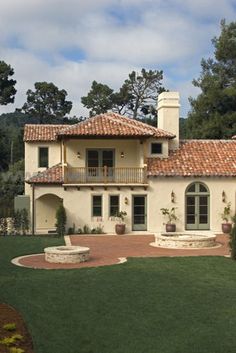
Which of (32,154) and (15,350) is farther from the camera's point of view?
(32,154)

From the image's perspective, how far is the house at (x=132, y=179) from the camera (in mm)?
29000

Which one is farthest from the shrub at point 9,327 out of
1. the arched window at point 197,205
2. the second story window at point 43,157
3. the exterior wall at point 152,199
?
the second story window at point 43,157

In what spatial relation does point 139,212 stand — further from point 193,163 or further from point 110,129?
point 110,129

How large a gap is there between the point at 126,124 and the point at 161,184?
385cm

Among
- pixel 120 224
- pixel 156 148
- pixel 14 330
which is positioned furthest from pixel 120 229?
pixel 14 330

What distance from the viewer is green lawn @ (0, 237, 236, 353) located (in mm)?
9438

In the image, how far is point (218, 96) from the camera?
1778 inches

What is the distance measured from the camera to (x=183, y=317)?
11055 mm

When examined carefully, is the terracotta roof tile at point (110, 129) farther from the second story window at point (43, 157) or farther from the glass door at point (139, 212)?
the second story window at point (43, 157)

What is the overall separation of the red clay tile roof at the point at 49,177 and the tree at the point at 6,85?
96.3 feet

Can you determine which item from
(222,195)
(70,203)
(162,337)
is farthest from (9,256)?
(222,195)

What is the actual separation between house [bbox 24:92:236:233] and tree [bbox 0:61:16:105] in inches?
1129

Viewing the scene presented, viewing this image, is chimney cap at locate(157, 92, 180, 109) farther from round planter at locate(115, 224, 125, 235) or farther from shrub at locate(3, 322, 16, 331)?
shrub at locate(3, 322, 16, 331)

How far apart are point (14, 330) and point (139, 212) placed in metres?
19.8
